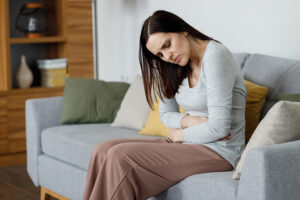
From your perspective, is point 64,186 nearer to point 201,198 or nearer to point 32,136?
point 32,136

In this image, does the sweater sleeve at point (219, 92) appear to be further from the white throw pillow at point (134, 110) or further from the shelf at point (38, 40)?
the shelf at point (38, 40)

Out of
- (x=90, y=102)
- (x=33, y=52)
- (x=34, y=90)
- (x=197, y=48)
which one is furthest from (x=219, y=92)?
(x=33, y=52)

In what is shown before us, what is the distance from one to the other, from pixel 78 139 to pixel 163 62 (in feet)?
2.80

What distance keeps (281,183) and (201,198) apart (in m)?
0.36

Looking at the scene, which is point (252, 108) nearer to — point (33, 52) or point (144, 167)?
point (144, 167)

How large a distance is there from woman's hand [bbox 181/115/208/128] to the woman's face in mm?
246

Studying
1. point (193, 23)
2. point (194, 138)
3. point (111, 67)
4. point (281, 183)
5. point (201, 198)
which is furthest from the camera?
point (111, 67)

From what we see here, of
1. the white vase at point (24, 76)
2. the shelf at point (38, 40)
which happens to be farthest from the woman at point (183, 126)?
the white vase at point (24, 76)

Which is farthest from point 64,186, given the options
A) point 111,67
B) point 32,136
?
point 111,67

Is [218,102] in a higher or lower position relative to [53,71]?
higher

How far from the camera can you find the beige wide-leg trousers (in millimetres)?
2070

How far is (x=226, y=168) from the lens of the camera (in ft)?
7.21

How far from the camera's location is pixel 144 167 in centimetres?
210

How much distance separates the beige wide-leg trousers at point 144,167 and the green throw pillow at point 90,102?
1179 mm
